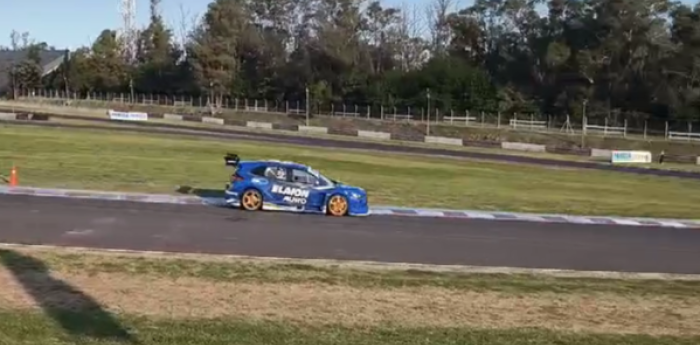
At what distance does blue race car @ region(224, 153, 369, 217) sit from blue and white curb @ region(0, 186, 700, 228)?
0.97m

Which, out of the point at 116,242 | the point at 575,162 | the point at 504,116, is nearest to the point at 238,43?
the point at 504,116

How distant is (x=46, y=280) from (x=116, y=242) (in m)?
4.62

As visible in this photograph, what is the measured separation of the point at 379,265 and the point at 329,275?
173 centimetres

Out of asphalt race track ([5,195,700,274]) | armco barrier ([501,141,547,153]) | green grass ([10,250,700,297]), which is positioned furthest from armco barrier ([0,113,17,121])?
green grass ([10,250,700,297])

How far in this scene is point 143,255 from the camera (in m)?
14.8

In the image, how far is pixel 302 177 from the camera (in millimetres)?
23250

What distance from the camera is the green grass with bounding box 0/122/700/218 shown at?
28.4m

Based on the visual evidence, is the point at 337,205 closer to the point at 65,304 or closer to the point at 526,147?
the point at 65,304

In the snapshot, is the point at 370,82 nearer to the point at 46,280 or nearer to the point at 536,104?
the point at 536,104

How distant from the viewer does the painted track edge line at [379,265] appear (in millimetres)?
14844

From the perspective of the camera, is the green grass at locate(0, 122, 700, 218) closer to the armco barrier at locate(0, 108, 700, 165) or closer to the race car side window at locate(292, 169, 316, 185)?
the race car side window at locate(292, 169, 316, 185)

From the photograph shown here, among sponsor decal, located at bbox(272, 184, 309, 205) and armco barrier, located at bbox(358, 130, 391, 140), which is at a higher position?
sponsor decal, located at bbox(272, 184, 309, 205)

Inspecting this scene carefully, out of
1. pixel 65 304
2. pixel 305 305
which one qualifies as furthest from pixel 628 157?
pixel 65 304

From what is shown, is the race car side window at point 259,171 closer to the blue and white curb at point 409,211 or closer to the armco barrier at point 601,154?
the blue and white curb at point 409,211
